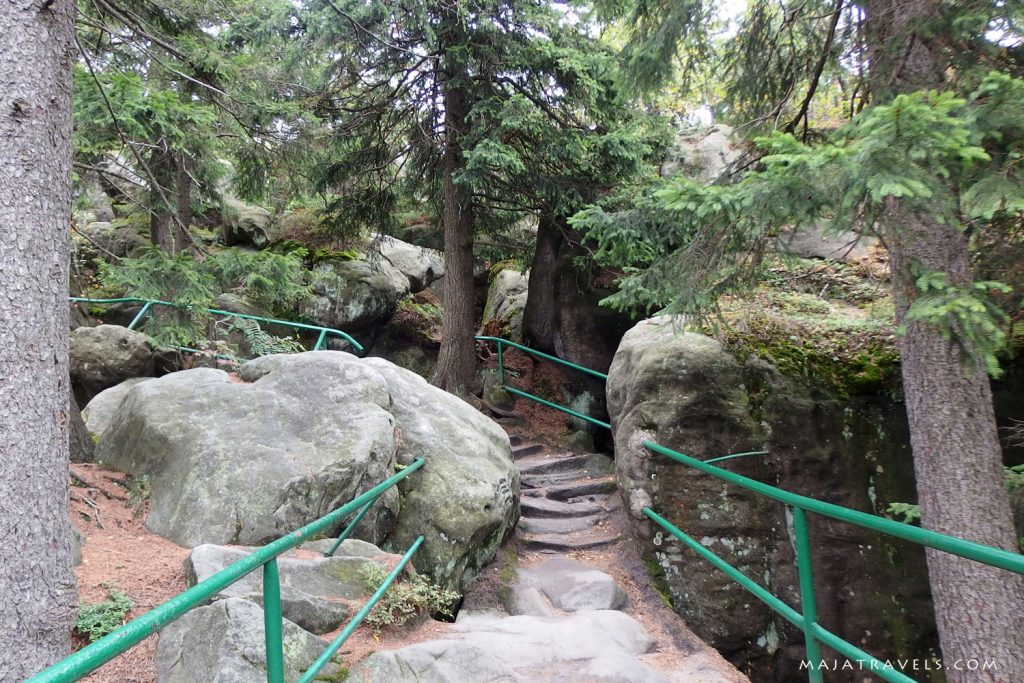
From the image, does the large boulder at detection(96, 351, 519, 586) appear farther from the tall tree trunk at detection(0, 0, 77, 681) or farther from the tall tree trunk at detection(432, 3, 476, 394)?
the tall tree trunk at detection(432, 3, 476, 394)

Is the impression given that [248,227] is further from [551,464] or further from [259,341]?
[551,464]

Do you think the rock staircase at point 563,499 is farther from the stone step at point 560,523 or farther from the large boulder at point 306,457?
the large boulder at point 306,457

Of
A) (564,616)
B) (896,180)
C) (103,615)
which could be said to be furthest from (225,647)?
(896,180)

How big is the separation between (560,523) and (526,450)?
222 centimetres

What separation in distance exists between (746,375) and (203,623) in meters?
4.70

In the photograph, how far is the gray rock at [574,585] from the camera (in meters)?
4.96

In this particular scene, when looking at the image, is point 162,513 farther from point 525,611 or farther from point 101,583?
point 525,611

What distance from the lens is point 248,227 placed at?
12.8 m

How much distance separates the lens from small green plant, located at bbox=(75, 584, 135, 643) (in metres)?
3.14

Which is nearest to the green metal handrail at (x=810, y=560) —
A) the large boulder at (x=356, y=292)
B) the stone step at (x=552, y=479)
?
the stone step at (x=552, y=479)

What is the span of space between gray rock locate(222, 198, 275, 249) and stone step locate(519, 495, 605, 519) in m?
9.02

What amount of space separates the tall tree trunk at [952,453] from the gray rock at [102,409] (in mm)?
7072

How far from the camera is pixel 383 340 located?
1291 cm

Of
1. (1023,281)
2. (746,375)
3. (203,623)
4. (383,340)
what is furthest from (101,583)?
(383,340)
